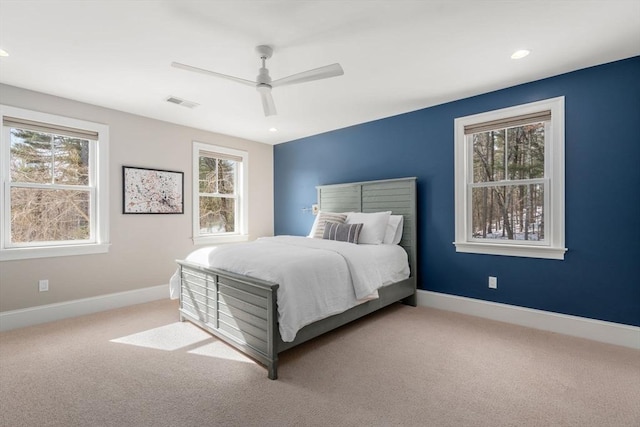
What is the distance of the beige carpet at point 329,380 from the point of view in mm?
1792

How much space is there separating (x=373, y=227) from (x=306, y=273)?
1.54m

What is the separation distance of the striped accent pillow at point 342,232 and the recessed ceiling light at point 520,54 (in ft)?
7.25

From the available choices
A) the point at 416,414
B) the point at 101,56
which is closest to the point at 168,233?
the point at 101,56

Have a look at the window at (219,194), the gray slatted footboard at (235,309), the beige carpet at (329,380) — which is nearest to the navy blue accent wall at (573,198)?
the beige carpet at (329,380)

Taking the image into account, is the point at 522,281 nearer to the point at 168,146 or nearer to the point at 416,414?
the point at 416,414

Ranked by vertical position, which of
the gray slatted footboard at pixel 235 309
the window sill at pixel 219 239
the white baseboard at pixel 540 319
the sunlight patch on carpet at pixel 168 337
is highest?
the window sill at pixel 219 239

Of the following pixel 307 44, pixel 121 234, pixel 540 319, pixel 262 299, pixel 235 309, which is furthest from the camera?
pixel 121 234

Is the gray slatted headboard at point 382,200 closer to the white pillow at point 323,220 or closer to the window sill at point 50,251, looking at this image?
the white pillow at point 323,220

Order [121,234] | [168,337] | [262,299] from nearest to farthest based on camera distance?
1. [262,299]
2. [168,337]
3. [121,234]

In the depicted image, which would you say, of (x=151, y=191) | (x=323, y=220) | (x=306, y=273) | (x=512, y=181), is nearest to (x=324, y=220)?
(x=323, y=220)

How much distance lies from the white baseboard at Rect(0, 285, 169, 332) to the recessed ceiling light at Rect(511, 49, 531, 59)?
4.75 m

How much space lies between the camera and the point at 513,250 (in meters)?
3.22

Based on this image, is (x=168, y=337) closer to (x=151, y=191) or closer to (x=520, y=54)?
(x=151, y=191)

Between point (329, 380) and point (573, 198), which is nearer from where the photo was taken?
→ point (329, 380)
